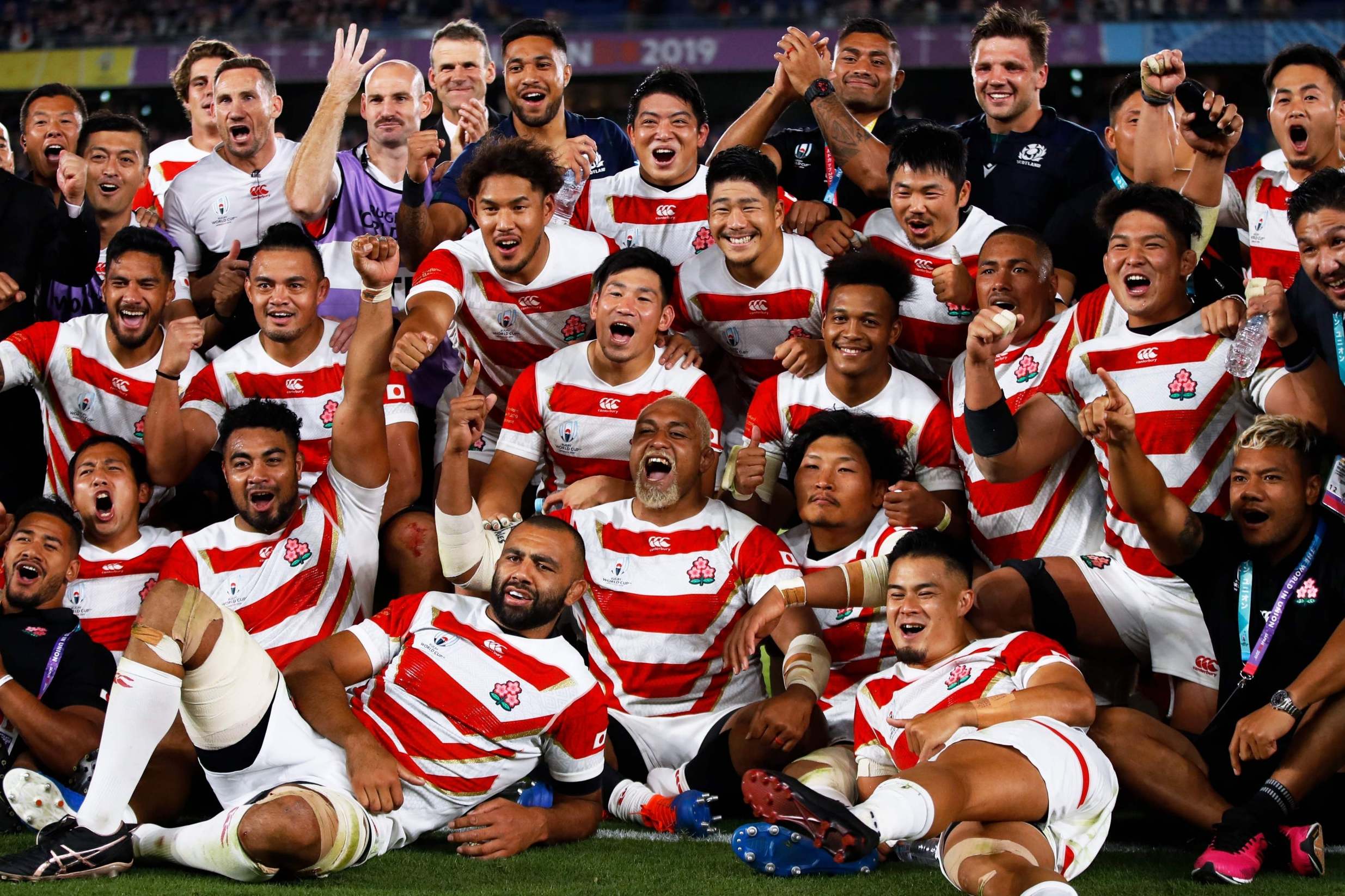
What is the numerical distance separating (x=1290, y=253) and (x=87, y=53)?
23.1 metres

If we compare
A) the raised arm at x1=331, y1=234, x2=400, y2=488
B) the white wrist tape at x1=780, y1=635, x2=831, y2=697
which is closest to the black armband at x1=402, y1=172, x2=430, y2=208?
the raised arm at x1=331, y1=234, x2=400, y2=488

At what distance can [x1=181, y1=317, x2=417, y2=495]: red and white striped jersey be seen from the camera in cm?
580

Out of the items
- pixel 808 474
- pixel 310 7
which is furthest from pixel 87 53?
pixel 808 474

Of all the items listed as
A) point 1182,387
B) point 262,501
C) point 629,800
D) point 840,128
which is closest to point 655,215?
point 840,128

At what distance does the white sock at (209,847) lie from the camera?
405 centimetres

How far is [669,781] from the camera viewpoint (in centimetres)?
513

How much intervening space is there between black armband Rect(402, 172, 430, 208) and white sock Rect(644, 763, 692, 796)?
107 inches

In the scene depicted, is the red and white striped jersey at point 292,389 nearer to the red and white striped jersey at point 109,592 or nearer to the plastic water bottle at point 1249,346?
the red and white striped jersey at point 109,592

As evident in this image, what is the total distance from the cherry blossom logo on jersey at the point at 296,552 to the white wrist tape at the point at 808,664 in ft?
5.94


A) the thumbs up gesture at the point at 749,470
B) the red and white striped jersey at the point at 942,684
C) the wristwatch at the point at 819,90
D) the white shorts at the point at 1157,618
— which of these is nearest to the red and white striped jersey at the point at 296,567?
the thumbs up gesture at the point at 749,470

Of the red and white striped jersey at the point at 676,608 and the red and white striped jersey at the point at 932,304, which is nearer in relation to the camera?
the red and white striped jersey at the point at 676,608

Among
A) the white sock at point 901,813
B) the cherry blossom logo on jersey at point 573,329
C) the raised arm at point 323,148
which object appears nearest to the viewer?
the white sock at point 901,813

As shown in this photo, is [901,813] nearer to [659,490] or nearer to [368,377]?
[659,490]

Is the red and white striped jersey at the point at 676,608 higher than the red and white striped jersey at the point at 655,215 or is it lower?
lower
